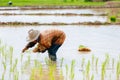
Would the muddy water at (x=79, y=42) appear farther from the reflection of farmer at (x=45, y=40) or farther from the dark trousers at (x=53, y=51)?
the reflection of farmer at (x=45, y=40)

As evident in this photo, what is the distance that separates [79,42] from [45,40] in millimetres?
3601

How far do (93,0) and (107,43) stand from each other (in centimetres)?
1916

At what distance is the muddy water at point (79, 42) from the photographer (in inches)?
347

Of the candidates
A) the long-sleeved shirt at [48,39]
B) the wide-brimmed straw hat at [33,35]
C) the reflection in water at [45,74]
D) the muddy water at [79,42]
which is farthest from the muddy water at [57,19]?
the reflection in water at [45,74]

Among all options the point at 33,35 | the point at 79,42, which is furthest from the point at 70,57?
the point at 79,42

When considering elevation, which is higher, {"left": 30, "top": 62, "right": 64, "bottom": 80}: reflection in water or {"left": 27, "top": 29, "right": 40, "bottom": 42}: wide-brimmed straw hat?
{"left": 27, "top": 29, "right": 40, "bottom": 42}: wide-brimmed straw hat

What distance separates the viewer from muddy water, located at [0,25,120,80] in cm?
881

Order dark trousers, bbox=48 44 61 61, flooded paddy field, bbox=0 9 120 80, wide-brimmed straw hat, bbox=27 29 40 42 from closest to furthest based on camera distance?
flooded paddy field, bbox=0 9 120 80 → wide-brimmed straw hat, bbox=27 29 40 42 → dark trousers, bbox=48 44 61 61

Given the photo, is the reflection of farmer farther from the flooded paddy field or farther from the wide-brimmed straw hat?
the flooded paddy field

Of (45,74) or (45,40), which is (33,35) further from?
(45,74)

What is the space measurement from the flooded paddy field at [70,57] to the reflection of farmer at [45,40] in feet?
0.75

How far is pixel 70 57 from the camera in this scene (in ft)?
29.5

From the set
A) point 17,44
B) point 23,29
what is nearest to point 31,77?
point 17,44

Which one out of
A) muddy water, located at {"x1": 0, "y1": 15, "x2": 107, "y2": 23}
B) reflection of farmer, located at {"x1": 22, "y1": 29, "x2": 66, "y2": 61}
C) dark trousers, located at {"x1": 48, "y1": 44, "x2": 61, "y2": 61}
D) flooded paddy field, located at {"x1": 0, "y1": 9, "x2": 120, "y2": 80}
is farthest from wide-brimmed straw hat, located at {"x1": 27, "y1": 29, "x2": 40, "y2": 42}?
muddy water, located at {"x1": 0, "y1": 15, "x2": 107, "y2": 23}
